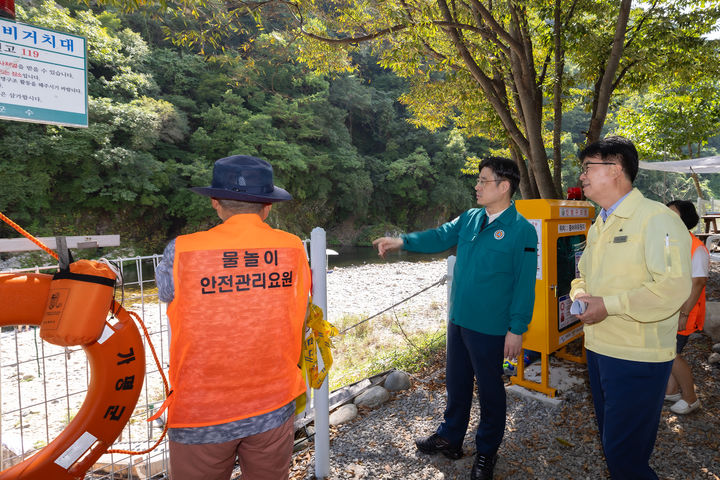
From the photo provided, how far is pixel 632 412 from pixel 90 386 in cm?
210

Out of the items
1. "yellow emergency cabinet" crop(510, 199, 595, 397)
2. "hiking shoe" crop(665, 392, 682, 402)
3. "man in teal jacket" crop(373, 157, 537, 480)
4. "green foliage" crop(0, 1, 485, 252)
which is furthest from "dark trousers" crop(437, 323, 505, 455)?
"green foliage" crop(0, 1, 485, 252)

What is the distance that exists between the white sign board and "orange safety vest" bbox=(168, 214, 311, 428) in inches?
48.8

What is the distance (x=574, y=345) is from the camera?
434cm

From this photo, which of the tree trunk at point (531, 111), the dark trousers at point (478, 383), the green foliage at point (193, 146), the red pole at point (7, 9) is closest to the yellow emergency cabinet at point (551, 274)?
the dark trousers at point (478, 383)

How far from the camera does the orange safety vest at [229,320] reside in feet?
4.34

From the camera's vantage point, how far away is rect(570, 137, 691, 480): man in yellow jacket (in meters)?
1.49

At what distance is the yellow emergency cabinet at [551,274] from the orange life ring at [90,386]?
275 centimetres

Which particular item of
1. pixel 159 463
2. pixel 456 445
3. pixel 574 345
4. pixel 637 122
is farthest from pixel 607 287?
pixel 637 122

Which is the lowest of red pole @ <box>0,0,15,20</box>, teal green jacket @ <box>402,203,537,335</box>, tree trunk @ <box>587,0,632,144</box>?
teal green jacket @ <box>402,203,537,335</box>

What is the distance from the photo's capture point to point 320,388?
2254 mm

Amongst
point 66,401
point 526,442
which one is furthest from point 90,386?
point 66,401

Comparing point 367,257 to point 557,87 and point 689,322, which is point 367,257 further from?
point 689,322

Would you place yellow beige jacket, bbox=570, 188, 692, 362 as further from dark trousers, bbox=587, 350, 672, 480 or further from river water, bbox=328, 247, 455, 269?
river water, bbox=328, 247, 455, 269

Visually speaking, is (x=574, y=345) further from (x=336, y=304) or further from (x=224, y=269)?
(x=336, y=304)
